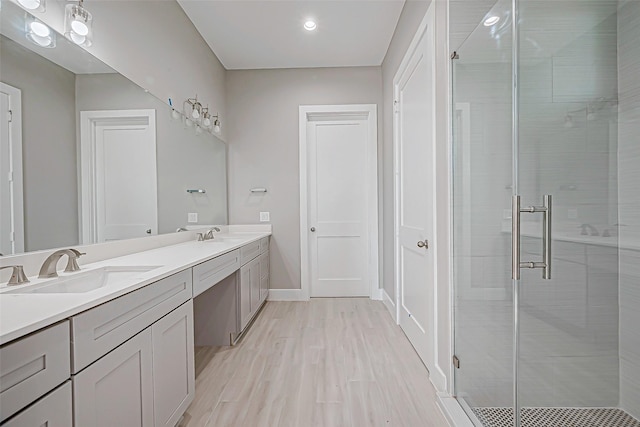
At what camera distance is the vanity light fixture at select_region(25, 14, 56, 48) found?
149 cm

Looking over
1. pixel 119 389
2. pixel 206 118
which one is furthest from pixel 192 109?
pixel 119 389

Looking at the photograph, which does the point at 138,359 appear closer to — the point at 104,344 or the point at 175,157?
the point at 104,344

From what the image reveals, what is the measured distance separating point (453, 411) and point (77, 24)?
2.66m

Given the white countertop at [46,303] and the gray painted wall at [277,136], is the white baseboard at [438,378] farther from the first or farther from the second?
the gray painted wall at [277,136]

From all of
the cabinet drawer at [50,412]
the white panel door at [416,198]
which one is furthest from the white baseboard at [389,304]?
the cabinet drawer at [50,412]

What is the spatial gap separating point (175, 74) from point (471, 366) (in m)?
2.98

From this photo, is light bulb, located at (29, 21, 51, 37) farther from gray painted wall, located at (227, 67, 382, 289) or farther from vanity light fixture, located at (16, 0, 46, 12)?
gray painted wall, located at (227, 67, 382, 289)

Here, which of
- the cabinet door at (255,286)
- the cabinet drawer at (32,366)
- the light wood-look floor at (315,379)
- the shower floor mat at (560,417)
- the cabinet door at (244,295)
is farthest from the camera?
Answer: the cabinet door at (255,286)

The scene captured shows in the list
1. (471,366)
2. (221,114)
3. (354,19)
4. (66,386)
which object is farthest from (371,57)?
(66,386)

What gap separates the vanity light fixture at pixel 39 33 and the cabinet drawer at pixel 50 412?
4.69ft

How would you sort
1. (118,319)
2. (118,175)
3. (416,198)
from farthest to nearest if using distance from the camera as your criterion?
1. (416,198)
2. (118,175)
3. (118,319)

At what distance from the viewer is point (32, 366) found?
0.85m

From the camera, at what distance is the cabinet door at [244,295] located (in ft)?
9.54

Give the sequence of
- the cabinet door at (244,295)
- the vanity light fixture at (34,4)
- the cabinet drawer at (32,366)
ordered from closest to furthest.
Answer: the cabinet drawer at (32,366) → the vanity light fixture at (34,4) → the cabinet door at (244,295)
